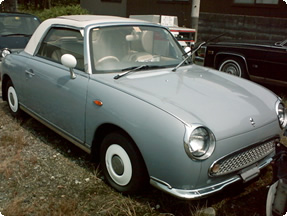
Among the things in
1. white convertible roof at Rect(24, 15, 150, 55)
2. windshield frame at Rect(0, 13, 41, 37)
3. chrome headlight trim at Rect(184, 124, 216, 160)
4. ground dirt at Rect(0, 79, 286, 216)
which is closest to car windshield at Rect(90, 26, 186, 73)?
white convertible roof at Rect(24, 15, 150, 55)

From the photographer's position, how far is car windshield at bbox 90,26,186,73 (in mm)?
3441

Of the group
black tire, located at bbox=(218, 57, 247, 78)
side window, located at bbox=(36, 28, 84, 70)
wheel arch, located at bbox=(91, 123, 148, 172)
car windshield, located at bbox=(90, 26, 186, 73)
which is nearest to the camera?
wheel arch, located at bbox=(91, 123, 148, 172)

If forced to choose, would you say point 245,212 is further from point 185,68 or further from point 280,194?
point 185,68

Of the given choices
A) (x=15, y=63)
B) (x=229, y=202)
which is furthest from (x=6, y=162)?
(x=229, y=202)

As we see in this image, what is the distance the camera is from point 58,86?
11.7 ft

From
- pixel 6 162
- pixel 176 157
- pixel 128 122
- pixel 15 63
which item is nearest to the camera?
pixel 176 157

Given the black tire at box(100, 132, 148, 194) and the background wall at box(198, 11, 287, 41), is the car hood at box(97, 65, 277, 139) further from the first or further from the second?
the background wall at box(198, 11, 287, 41)

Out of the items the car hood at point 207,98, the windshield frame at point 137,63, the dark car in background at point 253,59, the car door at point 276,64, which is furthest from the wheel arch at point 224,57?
the car hood at point 207,98

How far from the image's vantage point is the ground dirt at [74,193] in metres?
2.79

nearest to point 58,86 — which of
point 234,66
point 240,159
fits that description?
point 240,159

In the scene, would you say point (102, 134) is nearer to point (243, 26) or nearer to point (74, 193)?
point (74, 193)

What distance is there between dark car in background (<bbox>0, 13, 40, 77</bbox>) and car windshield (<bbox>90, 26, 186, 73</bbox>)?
4.14m

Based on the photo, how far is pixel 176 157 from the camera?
2.46 m

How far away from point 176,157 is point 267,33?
10870mm
